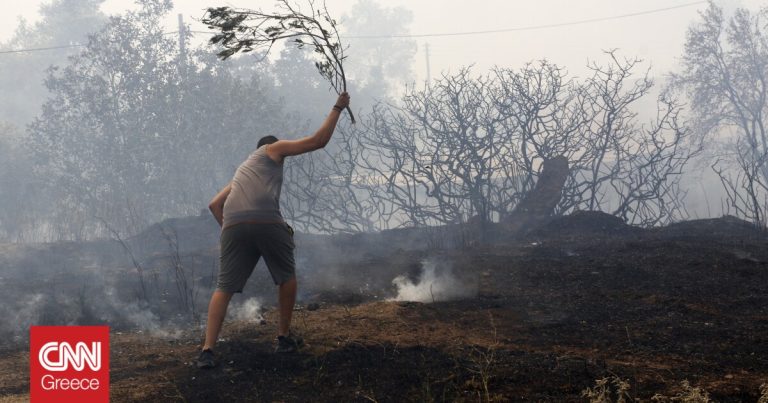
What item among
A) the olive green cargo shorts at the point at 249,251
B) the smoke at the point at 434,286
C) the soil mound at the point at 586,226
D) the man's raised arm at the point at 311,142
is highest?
the man's raised arm at the point at 311,142

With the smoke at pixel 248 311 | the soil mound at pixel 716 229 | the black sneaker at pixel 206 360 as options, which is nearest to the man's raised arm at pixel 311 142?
the black sneaker at pixel 206 360

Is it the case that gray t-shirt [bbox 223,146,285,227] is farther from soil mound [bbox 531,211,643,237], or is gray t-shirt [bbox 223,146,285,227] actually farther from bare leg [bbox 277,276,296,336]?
soil mound [bbox 531,211,643,237]

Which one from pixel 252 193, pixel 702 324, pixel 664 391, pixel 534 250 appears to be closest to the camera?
pixel 664 391

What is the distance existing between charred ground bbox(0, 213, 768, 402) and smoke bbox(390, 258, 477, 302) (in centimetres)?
15

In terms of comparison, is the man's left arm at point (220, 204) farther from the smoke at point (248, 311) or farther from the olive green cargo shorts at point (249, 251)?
the smoke at point (248, 311)

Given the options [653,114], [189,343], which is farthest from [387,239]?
[653,114]

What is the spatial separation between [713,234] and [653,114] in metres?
52.6

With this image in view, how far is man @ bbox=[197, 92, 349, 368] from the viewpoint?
14.4 feet

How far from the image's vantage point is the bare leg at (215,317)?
427 centimetres

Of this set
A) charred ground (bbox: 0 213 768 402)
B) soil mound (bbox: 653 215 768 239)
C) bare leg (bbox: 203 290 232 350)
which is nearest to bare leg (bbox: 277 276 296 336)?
charred ground (bbox: 0 213 768 402)

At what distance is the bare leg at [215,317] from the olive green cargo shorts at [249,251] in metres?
0.06

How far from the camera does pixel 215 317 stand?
432 cm

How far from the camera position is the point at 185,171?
19.2 m

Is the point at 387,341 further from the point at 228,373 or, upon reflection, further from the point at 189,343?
the point at 189,343
